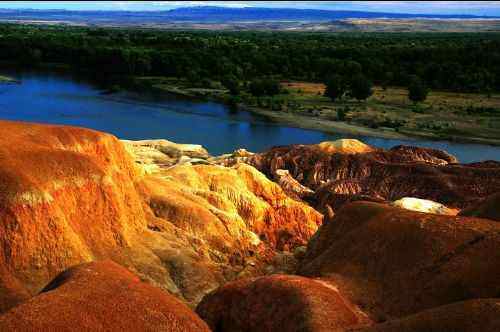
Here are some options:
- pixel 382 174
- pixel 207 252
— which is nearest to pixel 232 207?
pixel 207 252

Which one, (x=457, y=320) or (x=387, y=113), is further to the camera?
(x=387, y=113)

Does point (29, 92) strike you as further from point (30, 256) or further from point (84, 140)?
point (30, 256)

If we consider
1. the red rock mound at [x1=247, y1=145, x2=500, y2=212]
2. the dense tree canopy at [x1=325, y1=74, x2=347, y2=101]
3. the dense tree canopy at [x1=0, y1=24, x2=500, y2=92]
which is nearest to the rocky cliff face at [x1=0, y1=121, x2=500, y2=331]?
the red rock mound at [x1=247, y1=145, x2=500, y2=212]

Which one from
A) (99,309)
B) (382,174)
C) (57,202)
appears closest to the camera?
(99,309)

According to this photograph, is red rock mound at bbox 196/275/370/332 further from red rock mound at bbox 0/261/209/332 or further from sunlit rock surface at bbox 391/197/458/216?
sunlit rock surface at bbox 391/197/458/216

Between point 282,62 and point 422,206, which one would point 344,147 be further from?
point 282,62

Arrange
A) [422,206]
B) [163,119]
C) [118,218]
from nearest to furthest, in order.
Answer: [118,218], [422,206], [163,119]

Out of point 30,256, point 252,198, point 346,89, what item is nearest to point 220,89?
point 346,89

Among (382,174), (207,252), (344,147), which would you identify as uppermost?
(207,252)
